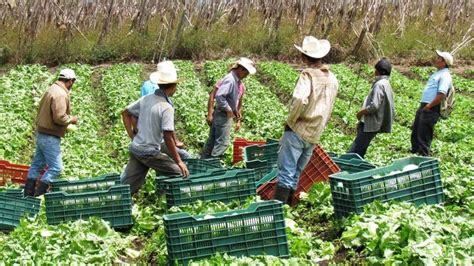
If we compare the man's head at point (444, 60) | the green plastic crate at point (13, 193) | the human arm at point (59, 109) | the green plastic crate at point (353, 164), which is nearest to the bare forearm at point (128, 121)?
the human arm at point (59, 109)

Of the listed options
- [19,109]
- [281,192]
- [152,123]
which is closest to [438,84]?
[281,192]

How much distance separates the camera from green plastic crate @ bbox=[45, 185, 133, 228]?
7.79 m

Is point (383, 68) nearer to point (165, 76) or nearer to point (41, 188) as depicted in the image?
point (165, 76)

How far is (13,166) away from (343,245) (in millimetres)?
5577

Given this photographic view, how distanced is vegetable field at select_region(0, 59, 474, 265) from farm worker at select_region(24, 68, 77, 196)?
3.62 feet

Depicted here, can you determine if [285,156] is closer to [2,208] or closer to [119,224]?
[119,224]

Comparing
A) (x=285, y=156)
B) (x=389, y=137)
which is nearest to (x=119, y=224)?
(x=285, y=156)

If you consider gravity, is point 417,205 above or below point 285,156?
below

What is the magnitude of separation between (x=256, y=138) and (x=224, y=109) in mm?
3929

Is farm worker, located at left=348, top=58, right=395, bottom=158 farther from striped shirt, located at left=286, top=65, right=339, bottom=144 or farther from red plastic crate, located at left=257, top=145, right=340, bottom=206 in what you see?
striped shirt, located at left=286, top=65, right=339, bottom=144

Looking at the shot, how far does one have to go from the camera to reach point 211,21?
30953 mm

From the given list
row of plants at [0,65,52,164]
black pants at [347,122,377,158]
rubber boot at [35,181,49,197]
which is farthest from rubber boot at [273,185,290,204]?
row of plants at [0,65,52,164]

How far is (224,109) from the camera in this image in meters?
11.0

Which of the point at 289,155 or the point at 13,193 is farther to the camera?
the point at 13,193
